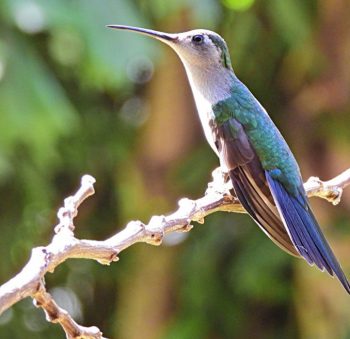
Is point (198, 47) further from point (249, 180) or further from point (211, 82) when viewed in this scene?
point (249, 180)

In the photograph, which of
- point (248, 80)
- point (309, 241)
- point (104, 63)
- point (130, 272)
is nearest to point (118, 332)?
point (130, 272)

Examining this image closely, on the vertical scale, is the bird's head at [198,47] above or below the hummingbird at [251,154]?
above

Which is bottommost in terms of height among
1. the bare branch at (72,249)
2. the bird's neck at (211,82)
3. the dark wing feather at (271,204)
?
the bare branch at (72,249)

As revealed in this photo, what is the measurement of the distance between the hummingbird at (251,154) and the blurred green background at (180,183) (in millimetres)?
1244

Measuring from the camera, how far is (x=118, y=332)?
6691 millimetres

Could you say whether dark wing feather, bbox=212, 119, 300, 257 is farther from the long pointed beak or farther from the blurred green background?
the blurred green background

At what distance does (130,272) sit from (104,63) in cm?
330

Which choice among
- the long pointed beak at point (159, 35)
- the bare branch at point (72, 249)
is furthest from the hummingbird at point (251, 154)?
the bare branch at point (72, 249)

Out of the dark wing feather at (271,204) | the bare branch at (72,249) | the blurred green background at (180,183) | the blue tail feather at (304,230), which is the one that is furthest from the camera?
the blurred green background at (180,183)

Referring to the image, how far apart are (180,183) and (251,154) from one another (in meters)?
3.04

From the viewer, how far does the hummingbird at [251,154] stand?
3.12 metres

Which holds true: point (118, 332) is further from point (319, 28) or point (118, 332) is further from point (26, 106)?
point (319, 28)

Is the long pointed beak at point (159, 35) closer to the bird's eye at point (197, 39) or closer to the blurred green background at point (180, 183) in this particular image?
the bird's eye at point (197, 39)

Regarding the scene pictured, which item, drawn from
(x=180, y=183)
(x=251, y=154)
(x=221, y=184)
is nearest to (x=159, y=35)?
(x=251, y=154)
